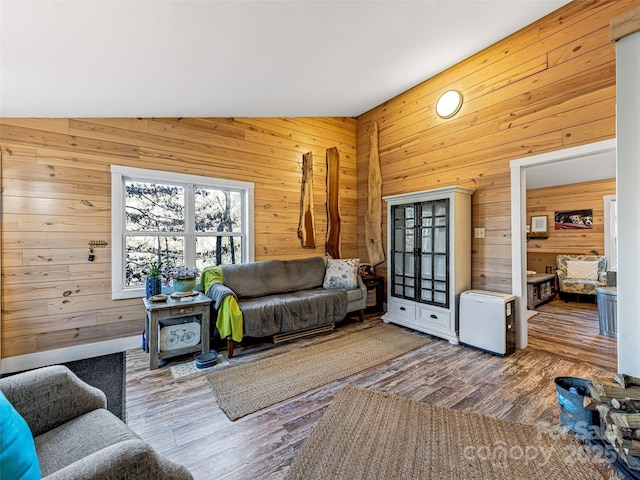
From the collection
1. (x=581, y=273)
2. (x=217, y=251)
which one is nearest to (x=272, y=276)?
(x=217, y=251)

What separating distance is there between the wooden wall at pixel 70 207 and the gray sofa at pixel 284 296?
A: 112 centimetres

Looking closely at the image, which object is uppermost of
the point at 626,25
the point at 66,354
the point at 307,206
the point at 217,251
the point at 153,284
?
the point at 626,25

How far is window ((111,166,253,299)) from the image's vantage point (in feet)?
9.79

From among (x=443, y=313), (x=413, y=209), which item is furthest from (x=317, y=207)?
(x=443, y=313)

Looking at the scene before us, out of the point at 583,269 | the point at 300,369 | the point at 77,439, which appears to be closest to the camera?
the point at 77,439

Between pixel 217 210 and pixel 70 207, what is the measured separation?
1457 mm

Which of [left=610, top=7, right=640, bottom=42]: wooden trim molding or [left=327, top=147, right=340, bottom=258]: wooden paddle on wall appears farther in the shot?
[left=327, top=147, right=340, bottom=258]: wooden paddle on wall

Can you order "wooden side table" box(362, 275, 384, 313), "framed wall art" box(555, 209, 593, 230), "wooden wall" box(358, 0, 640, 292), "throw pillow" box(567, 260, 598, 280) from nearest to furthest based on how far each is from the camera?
"wooden wall" box(358, 0, 640, 292), "wooden side table" box(362, 275, 384, 313), "throw pillow" box(567, 260, 598, 280), "framed wall art" box(555, 209, 593, 230)

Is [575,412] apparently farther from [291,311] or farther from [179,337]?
[179,337]

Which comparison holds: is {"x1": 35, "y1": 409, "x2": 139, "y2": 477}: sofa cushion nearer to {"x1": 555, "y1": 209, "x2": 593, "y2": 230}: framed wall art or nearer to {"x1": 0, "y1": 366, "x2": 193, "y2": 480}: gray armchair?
{"x1": 0, "y1": 366, "x2": 193, "y2": 480}: gray armchair

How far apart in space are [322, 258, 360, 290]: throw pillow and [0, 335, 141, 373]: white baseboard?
93.5 inches

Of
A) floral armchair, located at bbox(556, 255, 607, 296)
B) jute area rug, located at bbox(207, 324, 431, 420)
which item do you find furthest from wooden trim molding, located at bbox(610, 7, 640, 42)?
floral armchair, located at bbox(556, 255, 607, 296)

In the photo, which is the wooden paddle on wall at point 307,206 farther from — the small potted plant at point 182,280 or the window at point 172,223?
the small potted plant at point 182,280

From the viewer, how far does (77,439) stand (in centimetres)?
108
